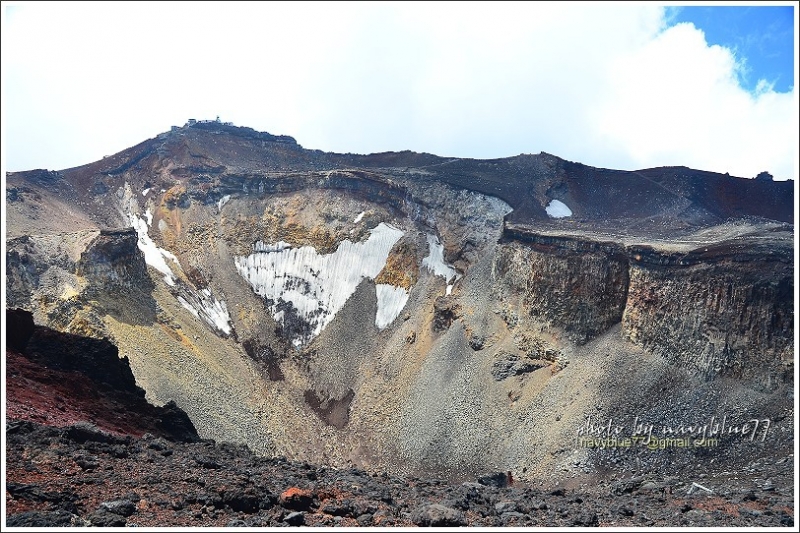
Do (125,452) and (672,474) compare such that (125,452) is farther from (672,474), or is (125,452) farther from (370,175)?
(370,175)

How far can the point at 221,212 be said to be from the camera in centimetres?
5731

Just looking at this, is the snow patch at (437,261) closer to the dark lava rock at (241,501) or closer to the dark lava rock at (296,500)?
the dark lava rock at (296,500)

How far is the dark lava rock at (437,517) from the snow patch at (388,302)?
31.5m

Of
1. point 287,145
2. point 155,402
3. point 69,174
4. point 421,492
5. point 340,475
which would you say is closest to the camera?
point 421,492

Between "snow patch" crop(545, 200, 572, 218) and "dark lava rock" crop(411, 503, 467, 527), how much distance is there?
45657 millimetres

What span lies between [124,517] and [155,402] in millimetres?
19700

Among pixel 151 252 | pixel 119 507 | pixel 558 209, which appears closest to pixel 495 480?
pixel 119 507

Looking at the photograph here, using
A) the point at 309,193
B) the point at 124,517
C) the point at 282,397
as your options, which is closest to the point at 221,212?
the point at 309,193

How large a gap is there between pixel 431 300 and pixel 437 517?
105 feet

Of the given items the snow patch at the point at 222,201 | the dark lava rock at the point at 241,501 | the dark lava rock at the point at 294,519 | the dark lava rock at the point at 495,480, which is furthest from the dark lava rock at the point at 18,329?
the snow patch at the point at 222,201

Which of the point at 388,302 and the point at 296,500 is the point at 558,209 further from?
the point at 296,500

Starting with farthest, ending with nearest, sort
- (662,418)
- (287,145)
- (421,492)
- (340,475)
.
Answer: (287,145) < (662,418) < (340,475) < (421,492)

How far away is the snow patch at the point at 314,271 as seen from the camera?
4972 centimetres

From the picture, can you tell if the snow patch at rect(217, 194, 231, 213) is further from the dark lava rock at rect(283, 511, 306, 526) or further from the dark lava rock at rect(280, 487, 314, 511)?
the dark lava rock at rect(283, 511, 306, 526)
